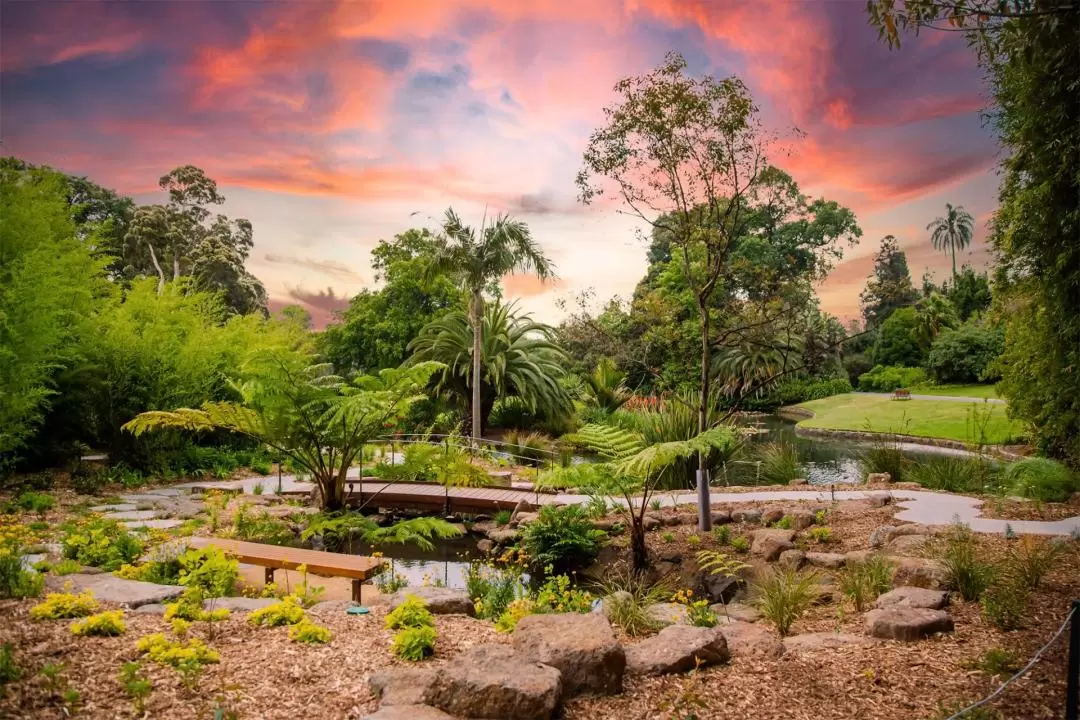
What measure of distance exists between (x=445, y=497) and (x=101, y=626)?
198 inches

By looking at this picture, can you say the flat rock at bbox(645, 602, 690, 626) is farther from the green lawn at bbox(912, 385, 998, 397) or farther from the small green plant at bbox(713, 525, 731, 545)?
the green lawn at bbox(912, 385, 998, 397)

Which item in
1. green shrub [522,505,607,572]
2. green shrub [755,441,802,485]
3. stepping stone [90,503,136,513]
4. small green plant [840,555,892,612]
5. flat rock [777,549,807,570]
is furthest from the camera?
green shrub [755,441,802,485]

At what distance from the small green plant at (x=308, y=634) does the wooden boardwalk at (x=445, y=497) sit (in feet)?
14.9

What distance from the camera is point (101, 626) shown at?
8.86ft

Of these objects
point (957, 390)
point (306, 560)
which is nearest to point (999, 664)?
point (306, 560)

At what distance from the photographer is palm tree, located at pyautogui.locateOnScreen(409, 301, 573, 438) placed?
14.8 metres

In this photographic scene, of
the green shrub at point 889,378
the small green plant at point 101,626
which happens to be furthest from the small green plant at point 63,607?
the green shrub at point 889,378

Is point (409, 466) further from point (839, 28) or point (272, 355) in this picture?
point (839, 28)

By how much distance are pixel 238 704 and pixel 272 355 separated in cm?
409

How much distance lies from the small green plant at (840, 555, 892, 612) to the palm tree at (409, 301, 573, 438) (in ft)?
35.0

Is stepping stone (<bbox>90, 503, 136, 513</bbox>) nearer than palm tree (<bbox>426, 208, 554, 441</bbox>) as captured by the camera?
Yes

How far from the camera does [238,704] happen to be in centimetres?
220

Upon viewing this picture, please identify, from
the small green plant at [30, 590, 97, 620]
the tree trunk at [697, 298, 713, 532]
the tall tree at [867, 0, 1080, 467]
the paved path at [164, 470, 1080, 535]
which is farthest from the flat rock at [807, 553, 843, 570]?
the small green plant at [30, 590, 97, 620]

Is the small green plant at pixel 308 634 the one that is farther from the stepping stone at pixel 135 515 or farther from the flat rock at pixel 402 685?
the stepping stone at pixel 135 515
